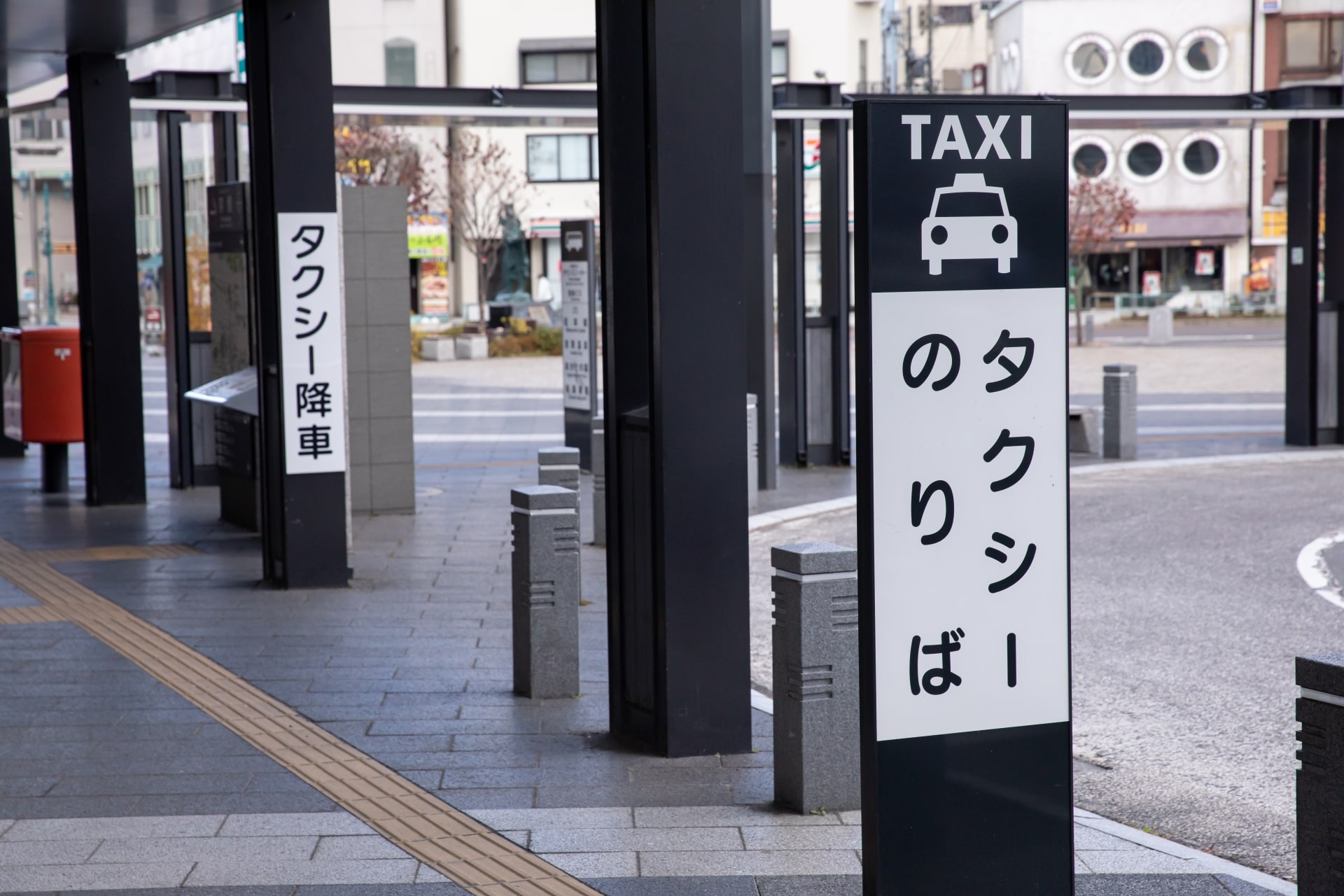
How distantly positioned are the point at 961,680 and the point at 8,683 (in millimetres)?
4995

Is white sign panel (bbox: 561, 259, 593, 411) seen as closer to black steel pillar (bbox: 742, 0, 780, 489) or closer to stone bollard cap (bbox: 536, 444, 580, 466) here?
black steel pillar (bbox: 742, 0, 780, 489)

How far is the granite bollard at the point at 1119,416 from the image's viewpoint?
50.3 ft

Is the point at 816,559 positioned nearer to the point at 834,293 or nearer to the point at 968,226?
the point at 968,226

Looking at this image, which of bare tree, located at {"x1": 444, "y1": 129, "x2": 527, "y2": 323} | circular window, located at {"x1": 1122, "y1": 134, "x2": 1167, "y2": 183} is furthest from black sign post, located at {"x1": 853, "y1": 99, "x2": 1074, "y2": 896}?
circular window, located at {"x1": 1122, "y1": 134, "x2": 1167, "y2": 183}

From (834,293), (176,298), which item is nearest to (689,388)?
(176,298)

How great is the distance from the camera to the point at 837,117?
1502cm

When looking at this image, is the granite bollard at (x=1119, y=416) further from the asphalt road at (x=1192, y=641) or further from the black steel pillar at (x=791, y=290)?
the black steel pillar at (x=791, y=290)

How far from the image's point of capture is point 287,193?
8953 mm

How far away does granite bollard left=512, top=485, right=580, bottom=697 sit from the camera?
659cm

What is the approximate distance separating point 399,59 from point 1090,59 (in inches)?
984

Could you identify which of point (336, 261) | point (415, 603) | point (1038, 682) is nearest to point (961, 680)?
point (1038, 682)

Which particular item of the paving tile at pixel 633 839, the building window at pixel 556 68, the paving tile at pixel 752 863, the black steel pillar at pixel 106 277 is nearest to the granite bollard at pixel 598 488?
the black steel pillar at pixel 106 277

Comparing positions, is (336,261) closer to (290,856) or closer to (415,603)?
(415,603)

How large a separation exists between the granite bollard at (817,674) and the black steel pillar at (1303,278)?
12674 mm
